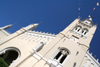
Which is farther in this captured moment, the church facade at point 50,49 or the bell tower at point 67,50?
the bell tower at point 67,50

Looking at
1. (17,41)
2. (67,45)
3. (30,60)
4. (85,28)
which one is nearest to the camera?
(30,60)

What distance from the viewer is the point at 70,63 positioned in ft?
45.4

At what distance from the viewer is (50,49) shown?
15203 millimetres

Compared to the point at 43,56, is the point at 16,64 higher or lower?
lower

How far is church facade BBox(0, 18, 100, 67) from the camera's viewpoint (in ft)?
44.1

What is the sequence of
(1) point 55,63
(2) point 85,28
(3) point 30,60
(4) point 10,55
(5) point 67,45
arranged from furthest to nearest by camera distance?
(2) point 85,28
(4) point 10,55
(5) point 67,45
(3) point 30,60
(1) point 55,63

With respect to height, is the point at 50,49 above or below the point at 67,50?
below

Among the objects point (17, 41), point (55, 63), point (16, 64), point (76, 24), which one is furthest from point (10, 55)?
point (76, 24)

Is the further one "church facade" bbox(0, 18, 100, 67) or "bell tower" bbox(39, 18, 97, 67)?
"bell tower" bbox(39, 18, 97, 67)

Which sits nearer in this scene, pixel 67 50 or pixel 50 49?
pixel 50 49

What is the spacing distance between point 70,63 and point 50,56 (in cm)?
317

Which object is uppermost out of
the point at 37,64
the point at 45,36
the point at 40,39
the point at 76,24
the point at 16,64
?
the point at 76,24

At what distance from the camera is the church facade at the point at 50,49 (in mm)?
13453

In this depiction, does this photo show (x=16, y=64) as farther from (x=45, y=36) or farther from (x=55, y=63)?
(x=45, y=36)
